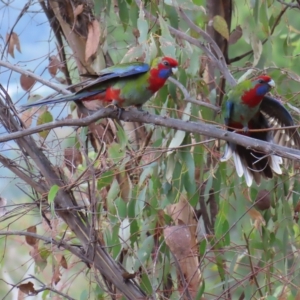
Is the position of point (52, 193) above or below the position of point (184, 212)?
above

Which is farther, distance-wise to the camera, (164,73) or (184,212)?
(184,212)

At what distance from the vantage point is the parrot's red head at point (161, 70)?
2.27m

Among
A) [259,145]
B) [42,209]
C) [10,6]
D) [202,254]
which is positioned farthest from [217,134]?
[10,6]

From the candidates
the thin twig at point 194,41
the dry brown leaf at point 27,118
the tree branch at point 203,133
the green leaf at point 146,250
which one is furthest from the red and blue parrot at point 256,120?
the dry brown leaf at point 27,118

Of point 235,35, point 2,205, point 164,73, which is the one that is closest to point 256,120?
point 235,35

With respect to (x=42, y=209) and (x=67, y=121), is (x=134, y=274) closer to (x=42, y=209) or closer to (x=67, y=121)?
(x=42, y=209)

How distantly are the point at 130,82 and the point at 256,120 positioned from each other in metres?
0.76

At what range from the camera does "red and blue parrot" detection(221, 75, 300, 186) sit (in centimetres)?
253

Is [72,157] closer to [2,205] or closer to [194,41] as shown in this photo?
[2,205]

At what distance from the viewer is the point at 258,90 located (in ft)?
8.61

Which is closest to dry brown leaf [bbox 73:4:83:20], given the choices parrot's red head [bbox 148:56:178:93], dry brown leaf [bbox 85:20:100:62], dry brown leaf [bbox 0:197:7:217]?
dry brown leaf [bbox 85:20:100:62]

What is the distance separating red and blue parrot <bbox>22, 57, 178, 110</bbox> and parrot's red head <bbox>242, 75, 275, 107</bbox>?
0.44m

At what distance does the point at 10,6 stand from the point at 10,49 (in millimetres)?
195

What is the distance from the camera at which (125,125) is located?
121 inches
